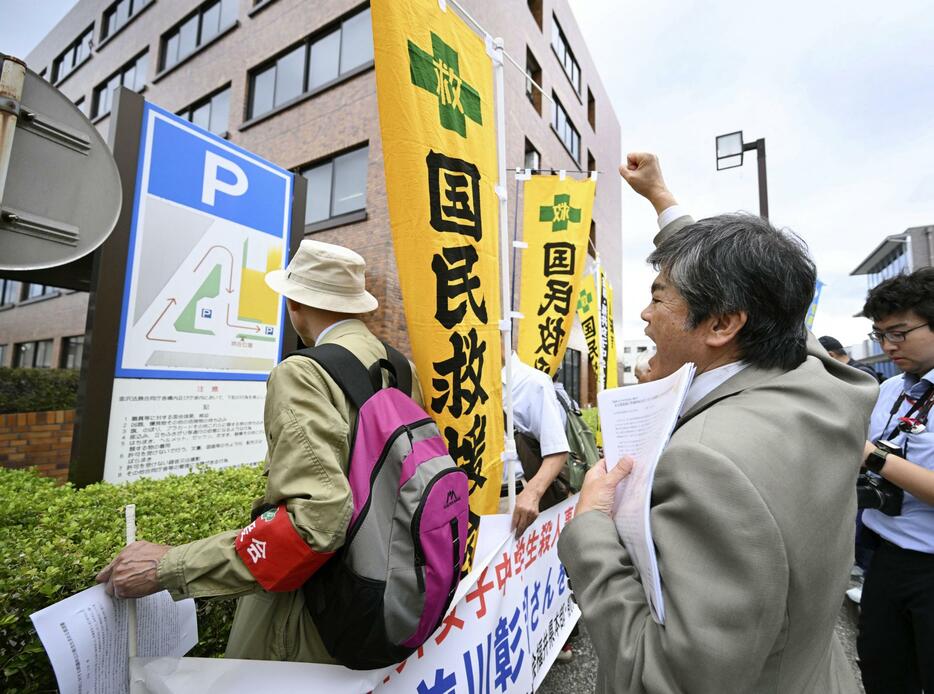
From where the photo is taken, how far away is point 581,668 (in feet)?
10.2

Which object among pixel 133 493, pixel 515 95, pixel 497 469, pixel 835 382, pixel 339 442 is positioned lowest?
pixel 133 493

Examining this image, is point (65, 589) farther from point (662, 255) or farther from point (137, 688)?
point (662, 255)

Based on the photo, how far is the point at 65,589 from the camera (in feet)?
4.78

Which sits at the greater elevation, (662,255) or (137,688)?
(662,255)

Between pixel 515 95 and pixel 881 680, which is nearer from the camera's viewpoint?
pixel 881 680

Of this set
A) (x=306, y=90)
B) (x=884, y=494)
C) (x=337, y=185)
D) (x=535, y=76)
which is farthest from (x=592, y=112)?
(x=884, y=494)

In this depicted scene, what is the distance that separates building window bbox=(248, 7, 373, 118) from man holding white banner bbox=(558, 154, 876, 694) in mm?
9776

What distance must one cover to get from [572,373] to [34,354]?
1970cm

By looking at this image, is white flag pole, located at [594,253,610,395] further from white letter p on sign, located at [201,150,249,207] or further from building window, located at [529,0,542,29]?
building window, located at [529,0,542,29]

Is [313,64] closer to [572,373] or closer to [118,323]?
[118,323]

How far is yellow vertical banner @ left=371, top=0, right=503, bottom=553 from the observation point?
185cm

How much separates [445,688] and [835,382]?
5.23 ft

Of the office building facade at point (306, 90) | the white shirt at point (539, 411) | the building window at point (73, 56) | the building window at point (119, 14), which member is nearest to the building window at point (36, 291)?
the office building facade at point (306, 90)

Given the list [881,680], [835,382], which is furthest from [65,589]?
[881,680]
